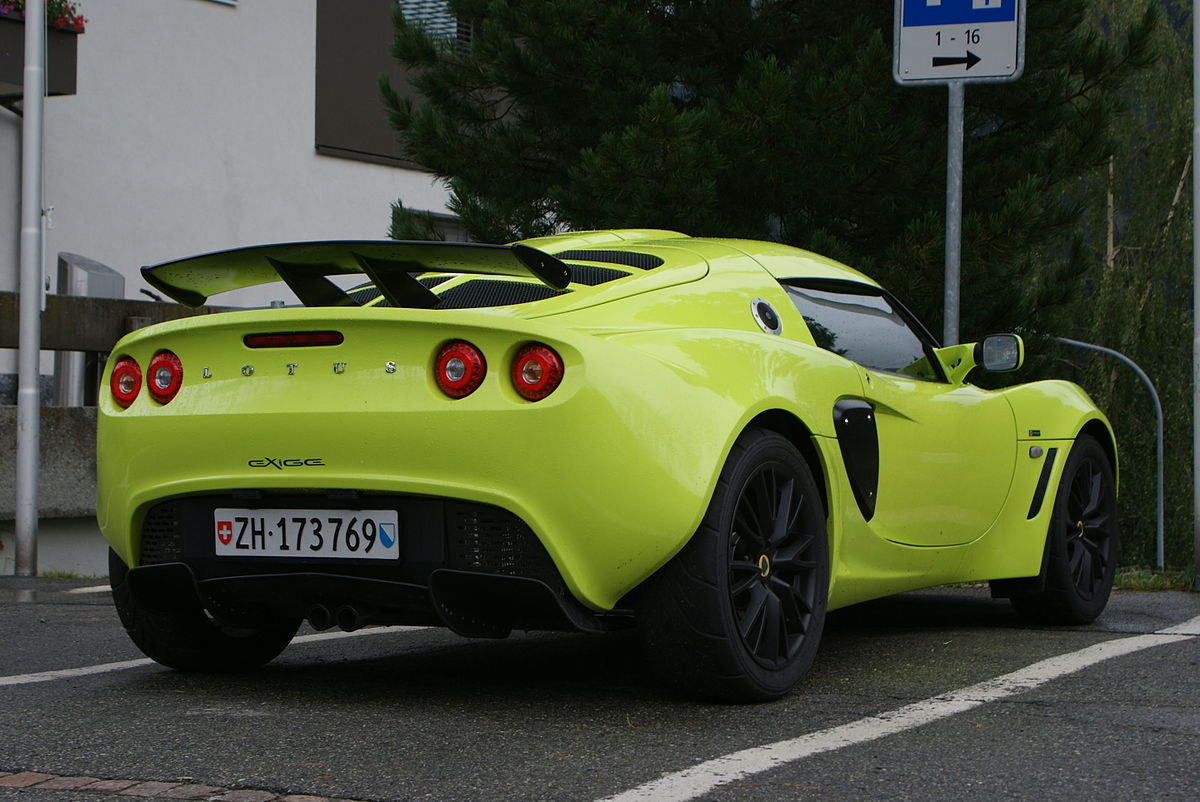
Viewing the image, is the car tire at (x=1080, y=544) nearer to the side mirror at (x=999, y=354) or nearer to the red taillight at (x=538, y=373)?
the side mirror at (x=999, y=354)

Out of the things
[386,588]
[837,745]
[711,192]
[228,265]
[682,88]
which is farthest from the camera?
[682,88]

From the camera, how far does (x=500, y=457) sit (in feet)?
12.4

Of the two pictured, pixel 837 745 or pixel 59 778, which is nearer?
pixel 59 778

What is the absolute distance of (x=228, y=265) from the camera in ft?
14.0

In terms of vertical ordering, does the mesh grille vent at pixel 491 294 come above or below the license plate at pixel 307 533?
above

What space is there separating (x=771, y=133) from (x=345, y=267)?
18.9ft

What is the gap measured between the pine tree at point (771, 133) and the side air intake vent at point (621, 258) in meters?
4.61

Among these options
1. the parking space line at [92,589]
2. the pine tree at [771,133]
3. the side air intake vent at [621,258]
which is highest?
the pine tree at [771,133]

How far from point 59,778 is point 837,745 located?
5.39 feet

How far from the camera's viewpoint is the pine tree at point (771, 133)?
9.39 meters

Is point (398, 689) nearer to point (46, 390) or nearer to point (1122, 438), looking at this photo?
point (46, 390)

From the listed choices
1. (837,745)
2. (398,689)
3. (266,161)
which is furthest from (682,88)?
(266,161)

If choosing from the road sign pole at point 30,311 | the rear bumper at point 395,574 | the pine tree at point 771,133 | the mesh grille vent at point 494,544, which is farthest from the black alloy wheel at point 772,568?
the road sign pole at point 30,311

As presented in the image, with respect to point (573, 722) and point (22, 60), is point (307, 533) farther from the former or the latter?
point (22, 60)
